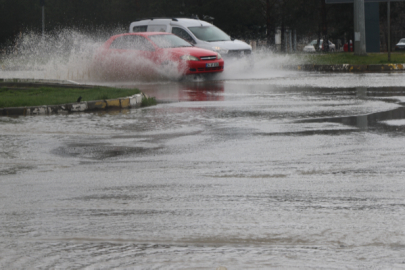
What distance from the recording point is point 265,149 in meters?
7.65

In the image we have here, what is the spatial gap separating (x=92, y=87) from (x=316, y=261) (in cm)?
1336

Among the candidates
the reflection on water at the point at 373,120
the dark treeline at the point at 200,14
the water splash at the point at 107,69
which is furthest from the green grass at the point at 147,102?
the dark treeline at the point at 200,14

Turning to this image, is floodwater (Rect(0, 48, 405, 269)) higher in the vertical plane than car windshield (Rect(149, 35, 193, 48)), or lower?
lower

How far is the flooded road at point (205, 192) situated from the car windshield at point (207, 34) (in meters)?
13.8

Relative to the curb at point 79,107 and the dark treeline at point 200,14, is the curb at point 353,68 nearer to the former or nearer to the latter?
the curb at point 79,107

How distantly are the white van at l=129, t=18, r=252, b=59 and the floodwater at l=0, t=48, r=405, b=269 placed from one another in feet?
41.4

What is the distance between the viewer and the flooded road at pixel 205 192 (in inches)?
157

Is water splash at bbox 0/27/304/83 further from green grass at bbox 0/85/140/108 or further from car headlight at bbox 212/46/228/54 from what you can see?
green grass at bbox 0/85/140/108

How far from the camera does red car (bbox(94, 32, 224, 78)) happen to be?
2088 centimetres

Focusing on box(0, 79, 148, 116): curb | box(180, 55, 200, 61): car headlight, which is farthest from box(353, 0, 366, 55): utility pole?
box(0, 79, 148, 116): curb

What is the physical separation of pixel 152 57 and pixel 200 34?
13.1ft

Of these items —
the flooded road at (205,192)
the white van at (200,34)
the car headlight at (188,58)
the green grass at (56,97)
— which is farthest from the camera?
the white van at (200,34)

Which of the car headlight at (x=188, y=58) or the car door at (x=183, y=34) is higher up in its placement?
the car door at (x=183, y=34)

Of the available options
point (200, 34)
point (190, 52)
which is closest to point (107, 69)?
point (190, 52)
